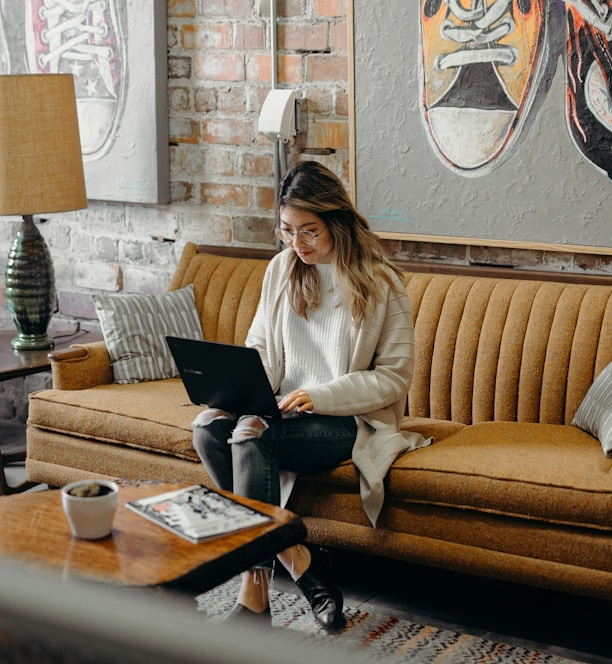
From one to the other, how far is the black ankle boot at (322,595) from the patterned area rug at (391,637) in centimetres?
3

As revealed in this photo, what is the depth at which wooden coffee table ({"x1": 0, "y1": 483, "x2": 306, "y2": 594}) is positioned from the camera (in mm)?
1613

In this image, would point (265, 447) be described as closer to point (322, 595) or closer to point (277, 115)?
point (322, 595)

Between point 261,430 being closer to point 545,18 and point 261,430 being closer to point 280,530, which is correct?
point 280,530

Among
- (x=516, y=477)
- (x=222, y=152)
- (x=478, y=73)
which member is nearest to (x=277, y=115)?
(x=222, y=152)

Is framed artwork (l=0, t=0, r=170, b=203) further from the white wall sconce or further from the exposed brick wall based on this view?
the white wall sconce

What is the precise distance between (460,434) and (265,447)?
0.57m

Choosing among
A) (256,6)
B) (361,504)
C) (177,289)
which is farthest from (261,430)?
(256,6)

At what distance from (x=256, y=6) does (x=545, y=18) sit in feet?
3.50

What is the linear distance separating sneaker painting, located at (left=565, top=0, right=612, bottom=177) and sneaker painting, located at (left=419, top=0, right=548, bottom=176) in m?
0.10

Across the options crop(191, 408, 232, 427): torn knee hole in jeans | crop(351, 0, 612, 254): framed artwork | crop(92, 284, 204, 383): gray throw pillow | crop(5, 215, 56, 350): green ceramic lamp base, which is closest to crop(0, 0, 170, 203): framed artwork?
crop(5, 215, 56, 350): green ceramic lamp base

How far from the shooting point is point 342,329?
2455 millimetres

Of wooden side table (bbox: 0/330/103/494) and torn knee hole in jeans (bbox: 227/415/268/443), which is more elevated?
torn knee hole in jeans (bbox: 227/415/268/443)

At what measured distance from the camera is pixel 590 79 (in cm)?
276

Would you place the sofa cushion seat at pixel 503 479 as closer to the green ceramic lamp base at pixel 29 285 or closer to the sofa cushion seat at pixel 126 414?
the sofa cushion seat at pixel 126 414
